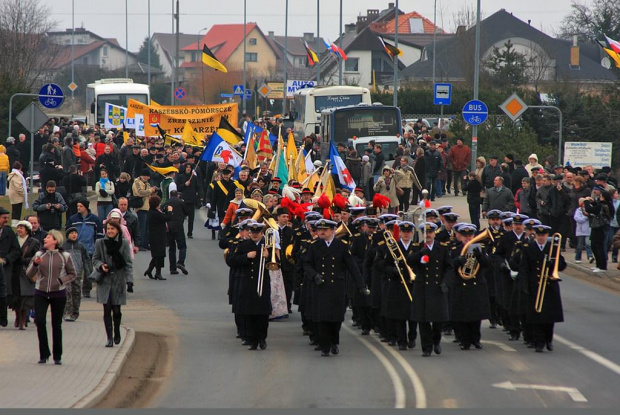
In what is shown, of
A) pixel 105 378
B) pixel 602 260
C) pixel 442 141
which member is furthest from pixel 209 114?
pixel 105 378

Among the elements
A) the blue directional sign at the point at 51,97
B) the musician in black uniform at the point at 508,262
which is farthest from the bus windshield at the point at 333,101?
the musician in black uniform at the point at 508,262

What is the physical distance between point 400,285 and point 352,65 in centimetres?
9382

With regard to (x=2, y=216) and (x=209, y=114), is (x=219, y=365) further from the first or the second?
(x=209, y=114)

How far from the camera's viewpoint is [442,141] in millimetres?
39375

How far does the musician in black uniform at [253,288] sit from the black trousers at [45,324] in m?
2.41

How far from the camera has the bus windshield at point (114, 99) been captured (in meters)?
56.6

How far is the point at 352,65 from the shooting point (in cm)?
10762

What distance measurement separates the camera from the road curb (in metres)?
11.0

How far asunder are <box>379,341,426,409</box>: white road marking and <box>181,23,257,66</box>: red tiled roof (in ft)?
412

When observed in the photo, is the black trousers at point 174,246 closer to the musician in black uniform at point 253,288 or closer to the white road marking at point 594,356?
the musician in black uniform at point 253,288

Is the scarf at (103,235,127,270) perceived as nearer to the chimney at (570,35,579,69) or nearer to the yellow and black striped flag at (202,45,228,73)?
the yellow and black striped flag at (202,45,228,73)

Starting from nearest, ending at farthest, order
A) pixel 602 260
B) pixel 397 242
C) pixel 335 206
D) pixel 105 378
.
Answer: pixel 105 378
pixel 397 242
pixel 335 206
pixel 602 260

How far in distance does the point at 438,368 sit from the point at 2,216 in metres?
6.46

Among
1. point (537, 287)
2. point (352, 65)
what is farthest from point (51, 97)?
point (352, 65)
